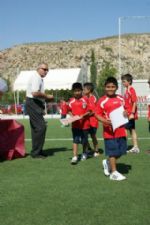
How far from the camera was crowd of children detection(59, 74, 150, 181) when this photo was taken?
7.41 m

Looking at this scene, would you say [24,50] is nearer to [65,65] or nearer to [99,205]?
[65,65]

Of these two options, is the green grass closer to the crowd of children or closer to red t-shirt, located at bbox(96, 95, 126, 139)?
the crowd of children

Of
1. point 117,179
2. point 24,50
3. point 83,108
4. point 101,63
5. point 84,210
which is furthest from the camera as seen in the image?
point 24,50

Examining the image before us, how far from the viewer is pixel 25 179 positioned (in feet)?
23.9

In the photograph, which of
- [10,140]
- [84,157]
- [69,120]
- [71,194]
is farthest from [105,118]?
[10,140]

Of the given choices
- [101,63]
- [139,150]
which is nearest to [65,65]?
[101,63]

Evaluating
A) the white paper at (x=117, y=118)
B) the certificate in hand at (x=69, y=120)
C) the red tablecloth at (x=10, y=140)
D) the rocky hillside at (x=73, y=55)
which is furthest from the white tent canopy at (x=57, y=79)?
the rocky hillside at (x=73, y=55)

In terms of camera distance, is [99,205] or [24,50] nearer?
[99,205]

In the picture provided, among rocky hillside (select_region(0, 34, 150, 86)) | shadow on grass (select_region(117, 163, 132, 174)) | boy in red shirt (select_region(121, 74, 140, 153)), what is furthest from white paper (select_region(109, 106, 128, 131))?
rocky hillside (select_region(0, 34, 150, 86))

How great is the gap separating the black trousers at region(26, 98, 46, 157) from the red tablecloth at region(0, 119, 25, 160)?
1.01 ft

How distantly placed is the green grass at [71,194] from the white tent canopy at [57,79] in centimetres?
2870

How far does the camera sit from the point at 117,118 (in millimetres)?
7355

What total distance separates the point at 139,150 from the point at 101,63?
102815 mm

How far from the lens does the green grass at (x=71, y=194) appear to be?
5.06 metres
